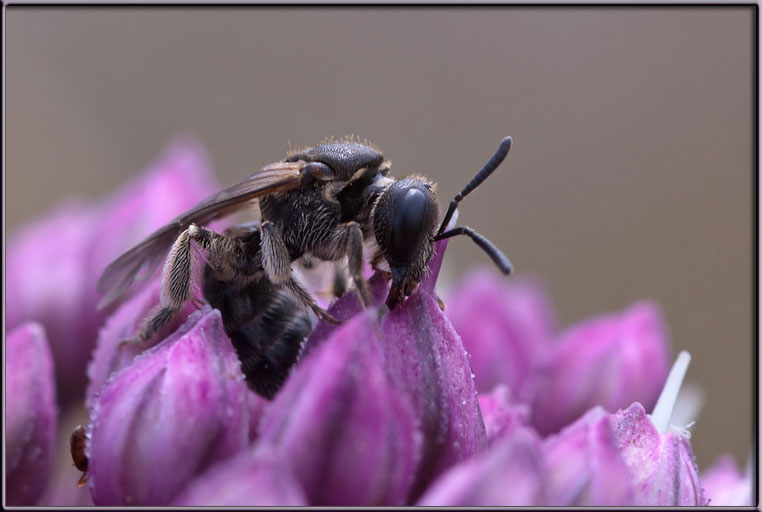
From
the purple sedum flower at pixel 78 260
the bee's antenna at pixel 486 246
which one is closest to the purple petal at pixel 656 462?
the bee's antenna at pixel 486 246

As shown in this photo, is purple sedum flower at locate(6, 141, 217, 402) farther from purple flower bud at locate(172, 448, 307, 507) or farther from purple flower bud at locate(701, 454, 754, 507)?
purple flower bud at locate(701, 454, 754, 507)

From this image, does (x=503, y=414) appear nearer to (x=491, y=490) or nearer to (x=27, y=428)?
(x=491, y=490)

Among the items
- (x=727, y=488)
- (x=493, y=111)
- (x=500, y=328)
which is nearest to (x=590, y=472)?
(x=727, y=488)

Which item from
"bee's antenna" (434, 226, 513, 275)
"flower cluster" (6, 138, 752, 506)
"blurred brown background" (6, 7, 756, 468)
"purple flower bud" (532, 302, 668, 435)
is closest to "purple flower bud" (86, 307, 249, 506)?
"flower cluster" (6, 138, 752, 506)

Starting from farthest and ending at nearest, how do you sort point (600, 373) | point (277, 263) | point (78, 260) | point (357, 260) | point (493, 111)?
point (493, 111)
point (78, 260)
point (600, 373)
point (277, 263)
point (357, 260)

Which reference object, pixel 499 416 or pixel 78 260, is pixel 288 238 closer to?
pixel 499 416

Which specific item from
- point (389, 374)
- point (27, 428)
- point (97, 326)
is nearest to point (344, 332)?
point (389, 374)
